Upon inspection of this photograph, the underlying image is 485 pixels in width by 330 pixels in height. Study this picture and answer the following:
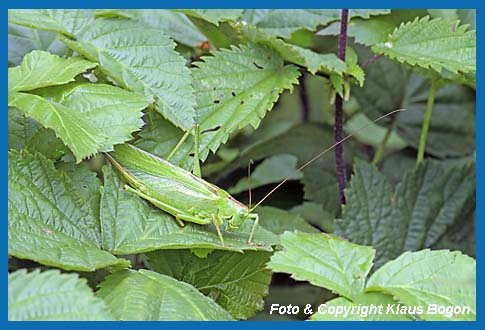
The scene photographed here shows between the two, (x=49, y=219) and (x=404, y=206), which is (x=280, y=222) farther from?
(x=49, y=219)

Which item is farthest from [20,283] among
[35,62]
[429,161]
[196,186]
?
[429,161]

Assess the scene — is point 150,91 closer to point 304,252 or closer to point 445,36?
point 304,252

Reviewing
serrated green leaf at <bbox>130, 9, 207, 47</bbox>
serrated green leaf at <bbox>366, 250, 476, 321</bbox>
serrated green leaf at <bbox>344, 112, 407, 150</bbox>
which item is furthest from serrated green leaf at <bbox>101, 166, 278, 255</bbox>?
serrated green leaf at <bbox>344, 112, 407, 150</bbox>

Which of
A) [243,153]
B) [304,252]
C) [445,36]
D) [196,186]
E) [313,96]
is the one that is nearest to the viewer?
[304,252]

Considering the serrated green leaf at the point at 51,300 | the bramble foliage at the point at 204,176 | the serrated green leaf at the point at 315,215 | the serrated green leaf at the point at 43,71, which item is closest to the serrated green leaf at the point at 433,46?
the bramble foliage at the point at 204,176

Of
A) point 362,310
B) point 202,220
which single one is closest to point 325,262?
point 362,310

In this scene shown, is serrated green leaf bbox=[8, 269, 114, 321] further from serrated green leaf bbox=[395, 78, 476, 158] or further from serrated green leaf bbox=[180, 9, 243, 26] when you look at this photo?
serrated green leaf bbox=[395, 78, 476, 158]

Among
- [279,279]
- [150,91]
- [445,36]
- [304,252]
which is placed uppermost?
[445,36]
